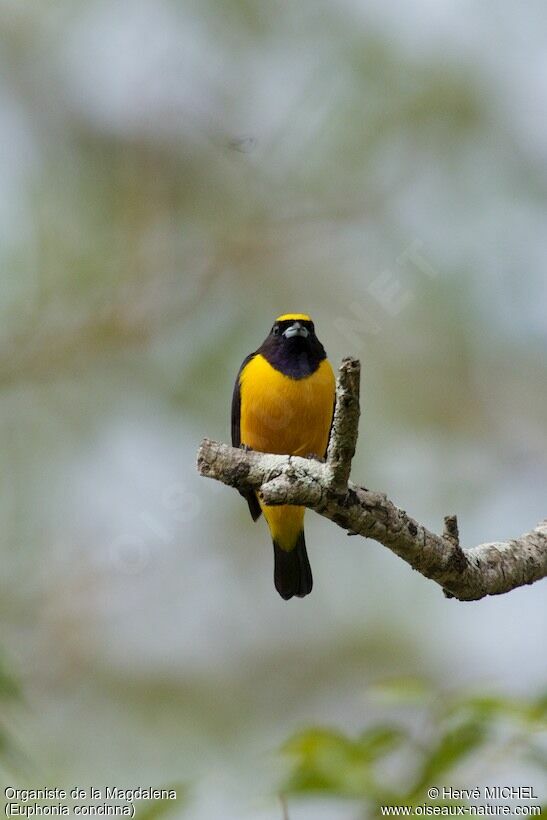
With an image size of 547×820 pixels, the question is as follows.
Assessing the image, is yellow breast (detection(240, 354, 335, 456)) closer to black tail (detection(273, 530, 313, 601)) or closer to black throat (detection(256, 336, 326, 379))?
black throat (detection(256, 336, 326, 379))

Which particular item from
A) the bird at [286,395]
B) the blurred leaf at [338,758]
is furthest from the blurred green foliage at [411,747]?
the bird at [286,395]

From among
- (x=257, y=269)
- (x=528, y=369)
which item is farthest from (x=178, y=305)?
(x=528, y=369)

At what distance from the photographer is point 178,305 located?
425 inches

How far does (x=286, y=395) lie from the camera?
5.53 metres

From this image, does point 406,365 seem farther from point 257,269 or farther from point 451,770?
point 451,770

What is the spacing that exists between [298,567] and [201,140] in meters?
6.30

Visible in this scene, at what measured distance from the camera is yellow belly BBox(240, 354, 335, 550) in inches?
217

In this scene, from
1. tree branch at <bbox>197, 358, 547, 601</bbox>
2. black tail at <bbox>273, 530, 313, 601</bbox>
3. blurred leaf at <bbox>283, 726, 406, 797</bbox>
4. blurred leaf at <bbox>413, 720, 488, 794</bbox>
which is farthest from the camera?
black tail at <bbox>273, 530, 313, 601</bbox>

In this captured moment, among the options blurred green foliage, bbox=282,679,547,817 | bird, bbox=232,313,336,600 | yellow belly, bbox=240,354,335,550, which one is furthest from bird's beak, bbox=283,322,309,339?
blurred green foliage, bbox=282,679,547,817

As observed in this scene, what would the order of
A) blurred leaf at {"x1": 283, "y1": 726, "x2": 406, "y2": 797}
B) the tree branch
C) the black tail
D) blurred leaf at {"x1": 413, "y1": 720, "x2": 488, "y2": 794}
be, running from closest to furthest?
blurred leaf at {"x1": 283, "y1": 726, "x2": 406, "y2": 797}, blurred leaf at {"x1": 413, "y1": 720, "x2": 488, "y2": 794}, the tree branch, the black tail

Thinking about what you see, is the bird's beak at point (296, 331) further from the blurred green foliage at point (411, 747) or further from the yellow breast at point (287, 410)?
the blurred green foliage at point (411, 747)

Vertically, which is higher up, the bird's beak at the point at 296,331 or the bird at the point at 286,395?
the bird's beak at the point at 296,331

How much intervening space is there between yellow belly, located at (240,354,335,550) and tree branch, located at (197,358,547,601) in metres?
1.68

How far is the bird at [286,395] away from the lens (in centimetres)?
553
